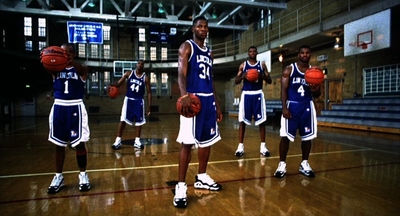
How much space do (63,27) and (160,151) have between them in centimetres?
1858

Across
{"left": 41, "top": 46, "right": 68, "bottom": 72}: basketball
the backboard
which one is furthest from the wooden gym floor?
the backboard

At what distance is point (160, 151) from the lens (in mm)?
4750

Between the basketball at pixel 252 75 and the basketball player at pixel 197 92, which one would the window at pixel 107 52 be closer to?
the basketball at pixel 252 75

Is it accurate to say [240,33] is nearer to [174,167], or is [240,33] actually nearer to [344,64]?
[344,64]

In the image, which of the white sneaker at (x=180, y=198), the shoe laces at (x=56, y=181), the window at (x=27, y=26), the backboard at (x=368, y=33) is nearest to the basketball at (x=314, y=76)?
the white sneaker at (x=180, y=198)

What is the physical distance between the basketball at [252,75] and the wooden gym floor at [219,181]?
1220 mm

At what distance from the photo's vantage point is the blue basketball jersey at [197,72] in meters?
2.42

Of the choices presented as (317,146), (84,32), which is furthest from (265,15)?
(317,146)

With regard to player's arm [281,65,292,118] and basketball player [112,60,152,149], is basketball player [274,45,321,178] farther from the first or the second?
basketball player [112,60,152,149]

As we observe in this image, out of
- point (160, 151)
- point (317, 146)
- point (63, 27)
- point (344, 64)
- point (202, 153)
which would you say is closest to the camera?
point (202, 153)

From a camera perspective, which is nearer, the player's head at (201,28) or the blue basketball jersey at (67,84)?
the player's head at (201,28)

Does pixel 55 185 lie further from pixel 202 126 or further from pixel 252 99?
pixel 252 99

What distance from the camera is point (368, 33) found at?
26.7ft

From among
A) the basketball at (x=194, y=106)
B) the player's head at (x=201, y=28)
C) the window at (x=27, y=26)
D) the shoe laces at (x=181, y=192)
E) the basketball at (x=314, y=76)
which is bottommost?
the shoe laces at (x=181, y=192)
